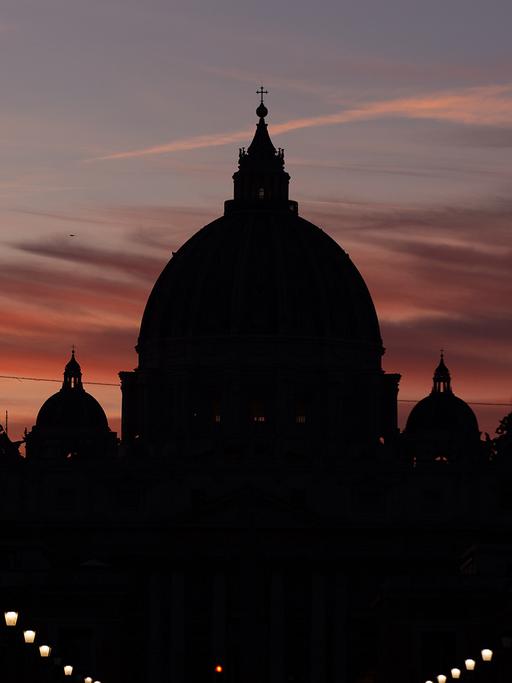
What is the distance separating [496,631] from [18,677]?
5182cm

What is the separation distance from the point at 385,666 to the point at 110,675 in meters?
14.5

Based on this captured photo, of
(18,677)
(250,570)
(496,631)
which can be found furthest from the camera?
(496,631)

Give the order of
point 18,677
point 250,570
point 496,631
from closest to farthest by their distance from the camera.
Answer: point 18,677 < point 250,570 < point 496,631

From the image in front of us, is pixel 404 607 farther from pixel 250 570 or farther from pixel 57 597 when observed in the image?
pixel 250 570

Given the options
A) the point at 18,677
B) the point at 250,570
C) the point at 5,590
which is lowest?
→ the point at 18,677

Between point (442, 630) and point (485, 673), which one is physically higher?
point (442, 630)

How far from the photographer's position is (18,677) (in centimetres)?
12262

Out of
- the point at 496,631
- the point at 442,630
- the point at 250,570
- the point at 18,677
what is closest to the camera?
the point at 18,677

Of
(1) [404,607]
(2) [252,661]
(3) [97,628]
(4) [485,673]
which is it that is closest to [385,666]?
(1) [404,607]

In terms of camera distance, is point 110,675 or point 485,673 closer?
point 485,673

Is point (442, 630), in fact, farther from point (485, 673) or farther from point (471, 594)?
point (485, 673)

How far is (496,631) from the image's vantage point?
170875 millimetres

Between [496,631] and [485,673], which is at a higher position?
[496,631]

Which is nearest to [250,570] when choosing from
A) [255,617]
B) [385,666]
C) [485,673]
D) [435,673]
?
[255,617]
